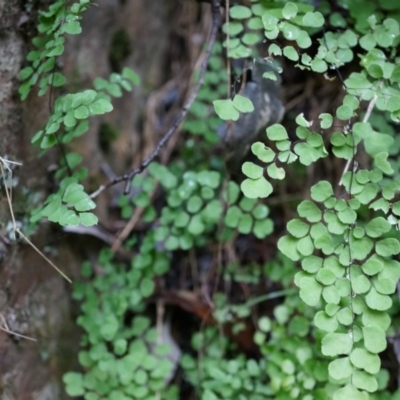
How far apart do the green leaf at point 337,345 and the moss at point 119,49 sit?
1.16m

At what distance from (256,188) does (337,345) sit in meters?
0.33

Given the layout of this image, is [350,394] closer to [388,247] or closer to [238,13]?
[388,247]

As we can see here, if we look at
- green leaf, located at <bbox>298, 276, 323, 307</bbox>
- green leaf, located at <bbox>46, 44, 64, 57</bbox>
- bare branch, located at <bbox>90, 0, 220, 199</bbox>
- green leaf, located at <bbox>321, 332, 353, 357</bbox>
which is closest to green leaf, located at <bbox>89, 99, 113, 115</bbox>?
green leaf, located at <bbox>46, 44, 64, 57</bbox>

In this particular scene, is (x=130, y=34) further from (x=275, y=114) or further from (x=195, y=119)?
(x=275, y=114)

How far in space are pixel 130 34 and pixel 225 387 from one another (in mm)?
1205

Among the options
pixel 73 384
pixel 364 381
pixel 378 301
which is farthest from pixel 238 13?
pixel 73 384

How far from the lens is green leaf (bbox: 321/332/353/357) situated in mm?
914

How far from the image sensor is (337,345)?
0.92 meters

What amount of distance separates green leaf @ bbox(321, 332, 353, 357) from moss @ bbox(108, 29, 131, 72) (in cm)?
116

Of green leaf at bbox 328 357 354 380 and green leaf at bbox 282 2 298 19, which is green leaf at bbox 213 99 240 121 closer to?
green leaf at bbox 282 2 298 19

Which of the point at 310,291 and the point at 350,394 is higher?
the point at 310,291

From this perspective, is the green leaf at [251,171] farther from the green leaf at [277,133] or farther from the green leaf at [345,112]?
the green leaf at [345,112]

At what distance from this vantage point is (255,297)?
1.58 m

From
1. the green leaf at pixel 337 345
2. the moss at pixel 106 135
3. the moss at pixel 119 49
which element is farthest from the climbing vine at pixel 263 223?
the moss at pixel 119 49
